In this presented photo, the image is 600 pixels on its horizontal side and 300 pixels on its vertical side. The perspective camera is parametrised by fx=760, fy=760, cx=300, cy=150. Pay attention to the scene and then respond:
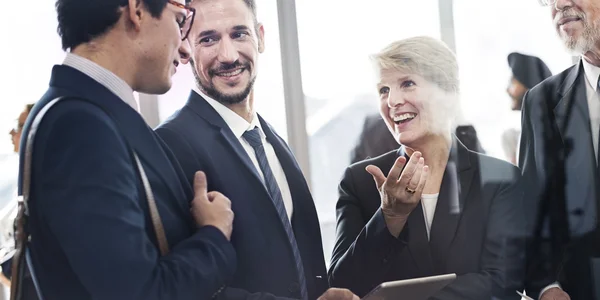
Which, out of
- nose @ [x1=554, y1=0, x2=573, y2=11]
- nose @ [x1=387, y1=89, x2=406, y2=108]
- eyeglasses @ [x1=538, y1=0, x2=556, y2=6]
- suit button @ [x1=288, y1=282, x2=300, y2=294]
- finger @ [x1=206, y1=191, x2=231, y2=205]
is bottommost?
suit button @ [x1=288, y1=282, x2=300, y2=294]

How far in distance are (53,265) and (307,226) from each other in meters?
0.79

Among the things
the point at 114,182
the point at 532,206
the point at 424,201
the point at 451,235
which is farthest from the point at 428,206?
the point at 114,182

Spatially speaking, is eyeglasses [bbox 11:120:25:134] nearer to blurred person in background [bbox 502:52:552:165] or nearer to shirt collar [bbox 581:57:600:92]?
blurred person in background [bbox 502:52:552:165]

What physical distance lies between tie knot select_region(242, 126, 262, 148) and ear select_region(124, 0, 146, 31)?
464 mm

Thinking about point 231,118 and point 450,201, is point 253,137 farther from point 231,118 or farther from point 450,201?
point 450,201

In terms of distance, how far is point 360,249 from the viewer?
226 centimetres

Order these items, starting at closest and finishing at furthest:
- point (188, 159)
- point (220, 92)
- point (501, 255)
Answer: point (188, 159) < point (220, 92) < point (501, 255)

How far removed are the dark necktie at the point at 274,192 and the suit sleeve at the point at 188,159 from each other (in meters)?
0.16

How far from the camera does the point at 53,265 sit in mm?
1632

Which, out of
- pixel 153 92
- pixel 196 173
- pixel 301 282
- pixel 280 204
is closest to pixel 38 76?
pixel 153 92

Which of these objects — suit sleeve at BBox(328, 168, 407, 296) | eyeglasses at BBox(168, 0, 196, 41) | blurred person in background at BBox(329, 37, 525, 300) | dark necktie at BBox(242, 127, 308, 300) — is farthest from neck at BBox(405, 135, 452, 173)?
eyeglasses at BBox(168, 0, 196, 41)

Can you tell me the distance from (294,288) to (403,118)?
2.02 feet

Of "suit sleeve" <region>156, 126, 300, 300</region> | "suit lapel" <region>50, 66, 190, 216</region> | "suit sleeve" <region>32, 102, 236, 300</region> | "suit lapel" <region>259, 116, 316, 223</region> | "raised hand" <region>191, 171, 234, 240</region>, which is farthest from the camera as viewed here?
"suit lapel" <region>259, 116, 316, 223</region>

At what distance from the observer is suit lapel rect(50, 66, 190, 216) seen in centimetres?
171
